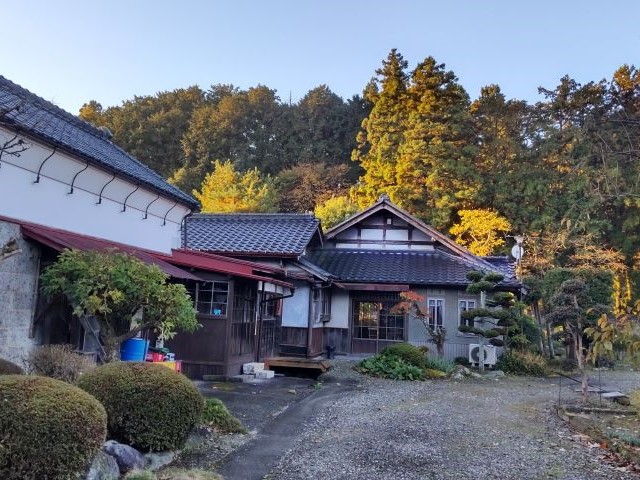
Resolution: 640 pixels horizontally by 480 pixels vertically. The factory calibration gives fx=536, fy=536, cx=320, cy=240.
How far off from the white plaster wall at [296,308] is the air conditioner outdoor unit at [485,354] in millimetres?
5561

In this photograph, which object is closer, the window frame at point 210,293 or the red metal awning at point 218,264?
the red metal awning at point 218,264

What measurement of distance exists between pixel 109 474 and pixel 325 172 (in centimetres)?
3179

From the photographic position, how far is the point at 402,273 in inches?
776

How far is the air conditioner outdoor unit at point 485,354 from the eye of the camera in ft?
56.5

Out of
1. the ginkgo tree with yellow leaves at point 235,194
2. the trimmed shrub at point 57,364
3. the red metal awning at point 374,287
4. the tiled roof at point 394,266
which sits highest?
the ginkgo tree with yellow leaves at point 235,194

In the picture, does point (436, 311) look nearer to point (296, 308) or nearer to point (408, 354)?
point (408, 354)

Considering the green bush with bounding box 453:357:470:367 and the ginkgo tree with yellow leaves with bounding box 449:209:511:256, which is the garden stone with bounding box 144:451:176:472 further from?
the ginkgo tree with yellow leaves with bounding box 449:209:511:256

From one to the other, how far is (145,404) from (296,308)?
11.6 metres

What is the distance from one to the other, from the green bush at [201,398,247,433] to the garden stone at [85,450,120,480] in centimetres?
235

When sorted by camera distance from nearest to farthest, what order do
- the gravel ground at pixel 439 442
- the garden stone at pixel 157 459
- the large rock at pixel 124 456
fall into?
the large rock at pixel 124 456, the garden stone at pixel 157 459, the gravel ground at pixel 439 442

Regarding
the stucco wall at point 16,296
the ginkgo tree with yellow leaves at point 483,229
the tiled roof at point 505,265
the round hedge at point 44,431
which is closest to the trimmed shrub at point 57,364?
the stucco wall at point 16,296

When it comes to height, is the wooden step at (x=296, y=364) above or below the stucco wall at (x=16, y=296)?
below

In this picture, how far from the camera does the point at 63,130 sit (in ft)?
35.1

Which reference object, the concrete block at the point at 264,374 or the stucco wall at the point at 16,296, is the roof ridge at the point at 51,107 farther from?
the concrete block at the point at 264,374
